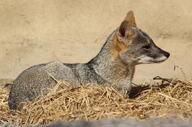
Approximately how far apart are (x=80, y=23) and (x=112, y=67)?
3.92 metres

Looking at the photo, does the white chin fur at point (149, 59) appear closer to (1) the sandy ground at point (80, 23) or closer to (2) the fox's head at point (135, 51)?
(2) the fox's head at point (135, 51)

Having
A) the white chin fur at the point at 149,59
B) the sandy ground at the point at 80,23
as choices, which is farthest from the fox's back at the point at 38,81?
the sandy ground at the point at 80,23

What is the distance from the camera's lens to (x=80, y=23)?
12.4m

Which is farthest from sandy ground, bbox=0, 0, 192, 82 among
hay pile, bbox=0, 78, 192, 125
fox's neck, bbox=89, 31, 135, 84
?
hay pile, bbox=0, 78, 192, 125

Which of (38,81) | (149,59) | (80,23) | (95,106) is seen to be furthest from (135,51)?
(80,23)

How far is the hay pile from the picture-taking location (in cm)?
743

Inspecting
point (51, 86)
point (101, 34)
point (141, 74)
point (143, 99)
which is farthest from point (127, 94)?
point (101, 34)

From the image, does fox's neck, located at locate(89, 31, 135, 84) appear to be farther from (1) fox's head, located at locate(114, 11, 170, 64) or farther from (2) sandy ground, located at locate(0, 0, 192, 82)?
(2) sandy ground, located at locate(0, 0, 192, 82)

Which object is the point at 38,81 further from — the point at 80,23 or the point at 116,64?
the point at 80,23

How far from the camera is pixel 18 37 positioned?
40.3 feet

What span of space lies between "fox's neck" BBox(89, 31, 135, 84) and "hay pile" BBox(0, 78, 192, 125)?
0.30m

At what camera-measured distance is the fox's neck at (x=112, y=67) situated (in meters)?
8.54

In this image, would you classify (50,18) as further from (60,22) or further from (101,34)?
(101,34)

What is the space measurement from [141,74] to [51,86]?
142 inches
